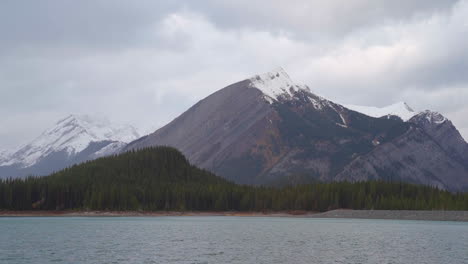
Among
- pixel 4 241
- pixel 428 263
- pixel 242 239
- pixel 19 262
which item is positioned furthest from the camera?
pixel 242 239

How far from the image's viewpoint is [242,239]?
4496 inches

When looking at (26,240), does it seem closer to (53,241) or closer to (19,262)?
(53,241)

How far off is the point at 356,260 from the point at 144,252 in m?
29.9

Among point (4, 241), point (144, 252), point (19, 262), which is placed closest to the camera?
point (19, 262)

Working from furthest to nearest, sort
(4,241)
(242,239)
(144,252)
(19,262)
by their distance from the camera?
(242,239), (4,241), (144,252), (19,262)

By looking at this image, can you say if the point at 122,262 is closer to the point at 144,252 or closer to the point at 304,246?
the point at 144,252

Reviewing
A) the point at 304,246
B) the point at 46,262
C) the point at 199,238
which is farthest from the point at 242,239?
the point at 46,262

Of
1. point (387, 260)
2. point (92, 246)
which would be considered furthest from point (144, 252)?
point (387, 260)

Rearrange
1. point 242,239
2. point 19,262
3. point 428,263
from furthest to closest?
point 242,239
point 428,263
point 19,262

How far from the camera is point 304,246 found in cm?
9975

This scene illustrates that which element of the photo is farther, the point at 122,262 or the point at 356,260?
the point at 356,260

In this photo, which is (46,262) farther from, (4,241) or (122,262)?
(4,241)

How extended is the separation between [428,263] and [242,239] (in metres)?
42.0

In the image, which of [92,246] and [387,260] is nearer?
[387,260]
